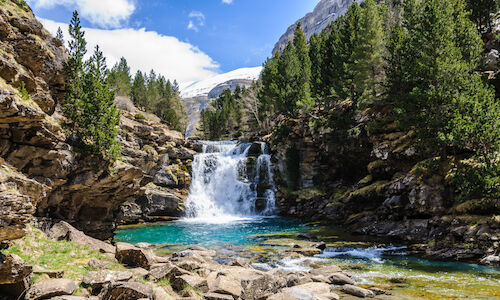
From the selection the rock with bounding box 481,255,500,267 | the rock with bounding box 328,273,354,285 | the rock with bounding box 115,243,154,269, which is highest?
the rock with bounding box 115,243,154,269

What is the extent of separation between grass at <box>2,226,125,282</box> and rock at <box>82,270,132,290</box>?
607 mm

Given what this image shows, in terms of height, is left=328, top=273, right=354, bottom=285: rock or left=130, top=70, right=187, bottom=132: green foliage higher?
left=130, top=70, right=187, bottom=132: green foliage

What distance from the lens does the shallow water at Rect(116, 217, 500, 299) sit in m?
11.7

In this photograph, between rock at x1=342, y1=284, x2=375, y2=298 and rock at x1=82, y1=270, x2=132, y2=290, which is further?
rock at x1=342, y1=284, x2=375, y2=298

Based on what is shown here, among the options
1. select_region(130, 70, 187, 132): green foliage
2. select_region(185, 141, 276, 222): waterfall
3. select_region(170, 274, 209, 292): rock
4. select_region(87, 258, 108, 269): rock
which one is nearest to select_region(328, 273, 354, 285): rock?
select_region(170, 274, 209, 292): rock

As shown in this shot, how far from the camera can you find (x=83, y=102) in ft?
64.1

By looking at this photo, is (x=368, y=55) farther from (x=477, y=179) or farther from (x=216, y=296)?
(x=216, y=296)

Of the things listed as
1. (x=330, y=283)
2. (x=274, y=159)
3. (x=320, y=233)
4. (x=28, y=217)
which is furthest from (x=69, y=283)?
(x=274, y=159)

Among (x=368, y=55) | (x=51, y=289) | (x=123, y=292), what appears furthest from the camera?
(x=368, y=55)

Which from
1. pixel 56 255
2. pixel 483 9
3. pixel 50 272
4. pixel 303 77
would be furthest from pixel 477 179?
pixel 303 77

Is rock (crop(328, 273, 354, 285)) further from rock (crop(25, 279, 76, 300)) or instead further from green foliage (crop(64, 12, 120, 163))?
green foliage (crop(64, 12, 120, 163))

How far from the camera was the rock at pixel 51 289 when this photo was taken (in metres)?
7.49

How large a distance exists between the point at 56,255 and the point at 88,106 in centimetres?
1184

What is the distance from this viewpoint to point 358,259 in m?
17.6
